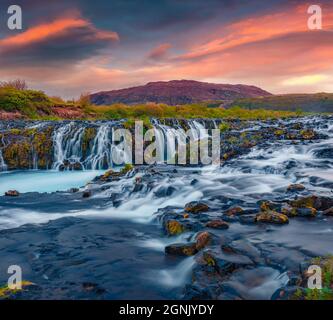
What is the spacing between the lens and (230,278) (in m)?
4.83

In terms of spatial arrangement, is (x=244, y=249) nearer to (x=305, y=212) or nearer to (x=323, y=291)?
(x=323, y=291)

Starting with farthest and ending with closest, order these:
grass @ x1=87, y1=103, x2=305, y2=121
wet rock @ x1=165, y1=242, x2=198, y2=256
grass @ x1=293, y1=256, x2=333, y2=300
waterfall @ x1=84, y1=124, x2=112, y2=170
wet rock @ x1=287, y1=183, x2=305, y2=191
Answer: grass @ x1=87, y1=103, x2=305, y2=121, waterfall @ x1=84, y1=124, x2=112, y2=170, wet rock @ x1=287, y1=183, x2=305, y2=191, wet rock @ x1=165, y1=242, x2=198, y2=256, grass @ x1=293, y1=256, x2=333, y2=300

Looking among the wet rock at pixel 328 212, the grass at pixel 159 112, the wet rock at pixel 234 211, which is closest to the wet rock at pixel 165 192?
the wet rock at pixel 234 211

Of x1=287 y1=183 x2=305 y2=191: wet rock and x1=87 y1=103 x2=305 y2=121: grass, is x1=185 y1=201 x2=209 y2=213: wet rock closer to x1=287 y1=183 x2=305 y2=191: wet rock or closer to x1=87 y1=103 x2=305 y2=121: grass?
x1=287 y1=183 x2=305 y2=191: wet rock

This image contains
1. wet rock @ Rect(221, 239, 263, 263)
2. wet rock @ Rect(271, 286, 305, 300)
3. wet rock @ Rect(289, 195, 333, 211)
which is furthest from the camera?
wet rock @ Rect(289, 195, 333, 211)

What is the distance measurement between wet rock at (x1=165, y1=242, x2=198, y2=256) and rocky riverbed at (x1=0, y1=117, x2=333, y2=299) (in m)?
0.02

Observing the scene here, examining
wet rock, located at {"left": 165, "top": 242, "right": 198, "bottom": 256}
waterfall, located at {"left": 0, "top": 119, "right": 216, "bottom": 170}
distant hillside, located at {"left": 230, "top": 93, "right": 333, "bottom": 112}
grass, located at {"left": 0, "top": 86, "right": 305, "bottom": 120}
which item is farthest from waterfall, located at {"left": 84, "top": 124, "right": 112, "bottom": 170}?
distant hillside, located at {"left": 230, "top": 93, "right": 333, "bottom": 112}

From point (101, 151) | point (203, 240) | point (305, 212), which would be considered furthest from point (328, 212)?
point (101, 151)

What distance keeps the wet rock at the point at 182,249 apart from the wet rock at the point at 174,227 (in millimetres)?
792

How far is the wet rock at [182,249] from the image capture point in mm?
5895

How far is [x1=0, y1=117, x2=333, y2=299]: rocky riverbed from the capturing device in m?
4.88

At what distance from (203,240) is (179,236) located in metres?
0.93

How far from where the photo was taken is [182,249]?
600cm
